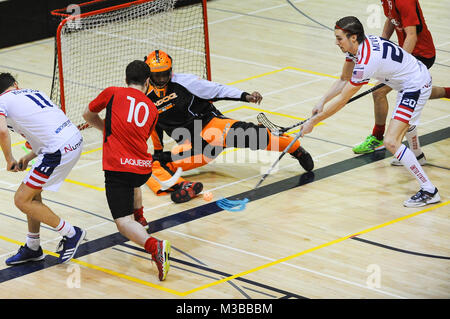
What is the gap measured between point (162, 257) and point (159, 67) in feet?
7.87

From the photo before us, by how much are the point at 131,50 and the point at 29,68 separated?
1514 mm

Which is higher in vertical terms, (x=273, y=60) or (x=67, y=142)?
(x=67, y=142)

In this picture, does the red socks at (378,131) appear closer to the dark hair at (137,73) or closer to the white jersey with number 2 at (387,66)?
the white jersey with number 2 at (387,66)

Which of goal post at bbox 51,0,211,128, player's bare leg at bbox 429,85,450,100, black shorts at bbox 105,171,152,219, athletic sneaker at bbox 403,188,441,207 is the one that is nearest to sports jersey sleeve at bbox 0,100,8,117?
black shorts at bbox 105,171,152,219

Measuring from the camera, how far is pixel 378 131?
9.51m

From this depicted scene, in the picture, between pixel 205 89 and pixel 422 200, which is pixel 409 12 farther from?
pixel 205 89

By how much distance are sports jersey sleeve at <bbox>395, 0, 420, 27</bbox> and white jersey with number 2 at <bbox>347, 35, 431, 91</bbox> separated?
70 centimetres

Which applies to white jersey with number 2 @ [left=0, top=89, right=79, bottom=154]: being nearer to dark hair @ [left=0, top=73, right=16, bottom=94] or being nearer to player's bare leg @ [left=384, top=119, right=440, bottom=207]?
dark hair @ [left=0, top=73, right=16, bottom=94]

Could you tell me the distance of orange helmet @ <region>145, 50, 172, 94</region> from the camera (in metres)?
8.33

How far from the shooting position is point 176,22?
1409 cm

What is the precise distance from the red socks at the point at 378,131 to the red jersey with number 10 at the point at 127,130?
343 cm

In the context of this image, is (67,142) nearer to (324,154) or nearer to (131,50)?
(324,154)
